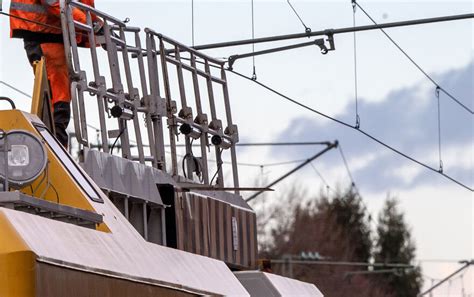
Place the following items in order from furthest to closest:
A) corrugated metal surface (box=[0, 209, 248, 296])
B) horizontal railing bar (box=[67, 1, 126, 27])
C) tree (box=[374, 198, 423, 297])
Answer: tree (box=[374, 198, 423, 297])
horizontal railing bar (box=[67, 1, 126, 27])
corrugated metal surface (box=[0, 209, 248, 296])

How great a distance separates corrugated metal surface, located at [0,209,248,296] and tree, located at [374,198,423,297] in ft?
291

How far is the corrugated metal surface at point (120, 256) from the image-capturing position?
32.6ft

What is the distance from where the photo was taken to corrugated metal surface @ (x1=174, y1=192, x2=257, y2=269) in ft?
50.1

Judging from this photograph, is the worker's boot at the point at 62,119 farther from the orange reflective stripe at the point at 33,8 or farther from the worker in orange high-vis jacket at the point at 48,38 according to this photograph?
the orange reflective stripe at the point at 33,8

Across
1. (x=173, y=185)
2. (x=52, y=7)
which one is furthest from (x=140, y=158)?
(x=52, y=7)

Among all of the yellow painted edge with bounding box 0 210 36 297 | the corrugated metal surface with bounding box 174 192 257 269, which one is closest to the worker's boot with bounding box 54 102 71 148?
the corrugated metal surface with bounding box 174 192 257 269

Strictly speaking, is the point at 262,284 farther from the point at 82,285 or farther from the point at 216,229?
the point at 82,285

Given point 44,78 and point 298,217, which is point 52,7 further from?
point 298,217

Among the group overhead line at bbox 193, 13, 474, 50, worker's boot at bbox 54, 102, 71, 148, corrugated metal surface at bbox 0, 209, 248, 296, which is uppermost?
overhead line at bbox 193, 13, 474, 50

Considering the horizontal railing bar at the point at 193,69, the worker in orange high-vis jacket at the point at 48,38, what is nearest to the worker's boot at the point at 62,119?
the worker in orange high-vis jacket at the point at 48,38

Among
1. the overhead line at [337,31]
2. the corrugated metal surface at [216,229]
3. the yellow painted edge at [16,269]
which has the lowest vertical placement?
the yellow painted edge at [16,269]

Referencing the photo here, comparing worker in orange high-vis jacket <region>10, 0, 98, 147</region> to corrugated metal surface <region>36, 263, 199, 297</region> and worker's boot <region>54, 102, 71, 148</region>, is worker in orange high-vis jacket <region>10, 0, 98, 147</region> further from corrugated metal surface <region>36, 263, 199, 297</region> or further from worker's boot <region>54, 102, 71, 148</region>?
corrugated metal surface <region>36, 263, 199, 297</region>

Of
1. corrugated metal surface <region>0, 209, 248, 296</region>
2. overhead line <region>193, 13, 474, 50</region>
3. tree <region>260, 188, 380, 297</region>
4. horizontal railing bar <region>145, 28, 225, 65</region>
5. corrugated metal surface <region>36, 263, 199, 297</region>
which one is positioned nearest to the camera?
corrugated metal surface <region>36, 263, 199, 297</region>

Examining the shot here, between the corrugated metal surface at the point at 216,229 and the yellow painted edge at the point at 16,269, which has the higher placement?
the corrugated metal surface at the point at 216,229
